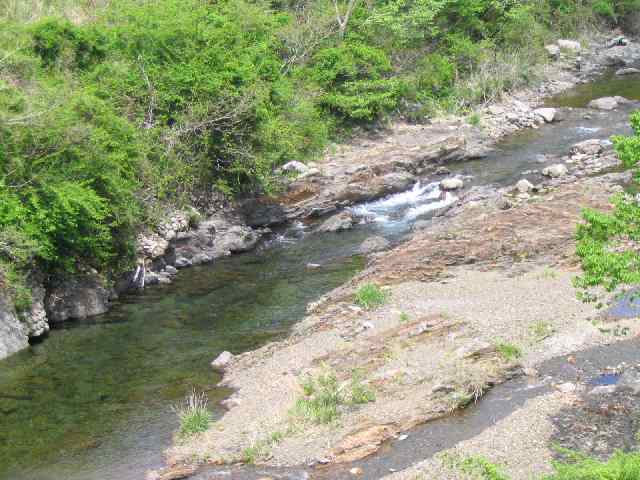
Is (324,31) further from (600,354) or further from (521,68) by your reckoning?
(600,354)

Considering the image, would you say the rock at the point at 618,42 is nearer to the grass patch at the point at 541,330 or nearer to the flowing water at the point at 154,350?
the flowing water at the point at 154,350

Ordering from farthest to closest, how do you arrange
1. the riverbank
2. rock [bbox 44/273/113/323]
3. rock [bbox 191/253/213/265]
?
1. rock [bbox 191/253/213/265]
2. rock [bbox 44/273/113/323]
3. the riverbank

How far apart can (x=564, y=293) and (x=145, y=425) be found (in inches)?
381

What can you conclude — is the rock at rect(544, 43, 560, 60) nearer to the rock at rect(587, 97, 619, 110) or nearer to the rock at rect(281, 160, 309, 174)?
the rock at rect(587, 97, 619, 110)

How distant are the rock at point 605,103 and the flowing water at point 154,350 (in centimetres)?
948

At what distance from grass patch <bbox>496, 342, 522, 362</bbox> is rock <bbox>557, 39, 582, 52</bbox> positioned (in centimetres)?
4031

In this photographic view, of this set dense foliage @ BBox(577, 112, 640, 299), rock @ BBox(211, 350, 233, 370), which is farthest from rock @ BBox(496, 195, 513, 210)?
dense foliage @ BBox(577, 112, 640, 299)

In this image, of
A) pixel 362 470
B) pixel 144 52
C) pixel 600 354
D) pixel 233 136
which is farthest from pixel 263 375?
pixel 144 52

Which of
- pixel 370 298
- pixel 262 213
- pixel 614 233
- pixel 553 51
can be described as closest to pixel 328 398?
pixel 370 298

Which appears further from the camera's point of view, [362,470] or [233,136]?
[233,136]

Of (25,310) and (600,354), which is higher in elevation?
(25,310)

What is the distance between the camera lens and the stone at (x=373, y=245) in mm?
26641

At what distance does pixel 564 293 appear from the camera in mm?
18219

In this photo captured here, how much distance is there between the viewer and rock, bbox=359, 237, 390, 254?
26.6 metres
